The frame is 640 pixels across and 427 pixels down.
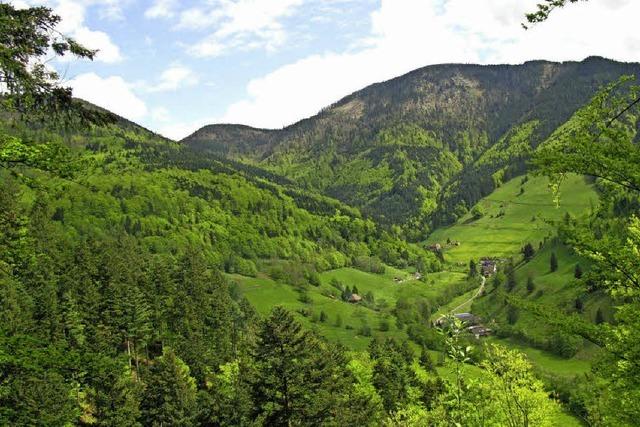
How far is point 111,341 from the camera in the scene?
272 ft

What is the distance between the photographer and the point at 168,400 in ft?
229

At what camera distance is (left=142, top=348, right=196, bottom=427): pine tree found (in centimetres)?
6950

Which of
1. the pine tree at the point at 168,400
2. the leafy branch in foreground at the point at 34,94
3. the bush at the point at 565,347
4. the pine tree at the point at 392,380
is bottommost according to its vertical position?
the bush at the point at 565,347

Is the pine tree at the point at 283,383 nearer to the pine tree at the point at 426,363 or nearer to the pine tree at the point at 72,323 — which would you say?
the pine tree at the point at 72,323

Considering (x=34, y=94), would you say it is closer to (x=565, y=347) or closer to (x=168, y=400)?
(x=168, y=400)

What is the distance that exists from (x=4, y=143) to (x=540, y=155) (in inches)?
652

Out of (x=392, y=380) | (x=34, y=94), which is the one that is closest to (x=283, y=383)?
(x=34, y=94)

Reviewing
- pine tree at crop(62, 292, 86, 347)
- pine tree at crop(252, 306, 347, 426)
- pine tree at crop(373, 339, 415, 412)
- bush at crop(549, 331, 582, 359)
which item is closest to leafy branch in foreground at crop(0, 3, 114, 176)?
pine tree at crop(252, 306, 347, 426)

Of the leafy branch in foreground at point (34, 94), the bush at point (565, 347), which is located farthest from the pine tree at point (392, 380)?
the bush at point (565, 347)

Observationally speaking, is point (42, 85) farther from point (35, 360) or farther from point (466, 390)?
point (466, 390)

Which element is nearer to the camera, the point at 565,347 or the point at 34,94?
the point at 34,94

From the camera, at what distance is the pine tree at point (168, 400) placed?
69.5 meters

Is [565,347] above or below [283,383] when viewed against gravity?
below

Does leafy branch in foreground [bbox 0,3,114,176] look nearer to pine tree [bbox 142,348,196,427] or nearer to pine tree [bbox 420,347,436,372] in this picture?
pine tree [bbox 142,348,196,427]
